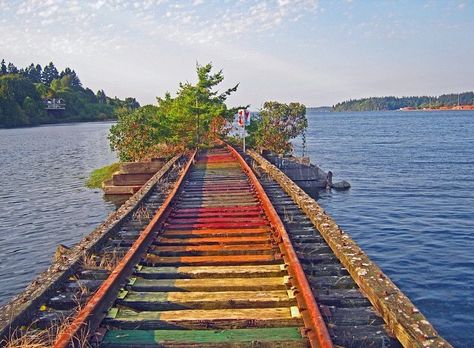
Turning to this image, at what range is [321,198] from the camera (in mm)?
22172

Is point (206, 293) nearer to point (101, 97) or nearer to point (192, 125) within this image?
point (192, 125)

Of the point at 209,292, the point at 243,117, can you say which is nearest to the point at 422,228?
the point at 243,117

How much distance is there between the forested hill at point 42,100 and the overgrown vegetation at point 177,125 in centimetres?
5618

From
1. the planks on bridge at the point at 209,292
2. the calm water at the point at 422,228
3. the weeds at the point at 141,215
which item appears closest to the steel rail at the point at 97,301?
the planks on bridge at the point at 209,292

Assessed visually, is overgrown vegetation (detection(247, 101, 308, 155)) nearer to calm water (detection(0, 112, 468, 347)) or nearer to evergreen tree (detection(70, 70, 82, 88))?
calm water (detection(0, 112, 468, 347))

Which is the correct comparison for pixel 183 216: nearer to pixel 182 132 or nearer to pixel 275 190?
pixel 275 190

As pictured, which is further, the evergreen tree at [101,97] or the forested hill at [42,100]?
the evergreen tree at [101,97]

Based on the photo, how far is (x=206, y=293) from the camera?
4.86m

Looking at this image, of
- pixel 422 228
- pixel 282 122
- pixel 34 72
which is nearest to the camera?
pixel 422 228

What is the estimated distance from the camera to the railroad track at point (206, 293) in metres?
3.91

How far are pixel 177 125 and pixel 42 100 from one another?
116m

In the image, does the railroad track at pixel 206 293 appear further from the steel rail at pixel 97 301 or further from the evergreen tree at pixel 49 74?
the evergreen tree at pixel 49 74

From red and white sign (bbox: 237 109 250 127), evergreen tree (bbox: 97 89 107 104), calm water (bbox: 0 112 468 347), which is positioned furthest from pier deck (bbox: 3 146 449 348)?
evergreen tree (bbox: 97 89 107 104)

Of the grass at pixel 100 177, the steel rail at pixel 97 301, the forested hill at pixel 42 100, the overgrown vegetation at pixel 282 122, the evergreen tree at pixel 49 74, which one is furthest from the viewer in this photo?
the evergreen tree at pixel 49 74
